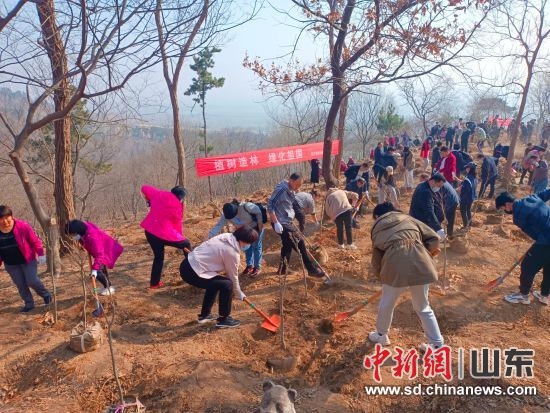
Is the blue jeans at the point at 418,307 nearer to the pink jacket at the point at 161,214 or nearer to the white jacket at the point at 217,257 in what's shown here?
the white jacket at the point at 217,257

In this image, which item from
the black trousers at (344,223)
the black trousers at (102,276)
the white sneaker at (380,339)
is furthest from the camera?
the black trousers at (344,223)

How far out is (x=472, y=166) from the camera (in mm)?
7645

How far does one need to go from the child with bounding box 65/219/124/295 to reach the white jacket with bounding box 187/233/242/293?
44.7 inches

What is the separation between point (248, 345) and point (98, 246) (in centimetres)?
216

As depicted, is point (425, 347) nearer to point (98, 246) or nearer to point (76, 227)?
point (98, 246)

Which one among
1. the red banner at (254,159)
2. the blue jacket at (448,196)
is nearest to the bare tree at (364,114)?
the red banner at (254,159)

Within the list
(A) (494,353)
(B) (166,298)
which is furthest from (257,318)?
(A) (494,353)

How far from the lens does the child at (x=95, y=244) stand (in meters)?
4.35

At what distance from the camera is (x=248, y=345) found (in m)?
4.04

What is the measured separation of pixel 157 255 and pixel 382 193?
5.52 meters

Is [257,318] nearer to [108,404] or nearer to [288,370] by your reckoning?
[288,370]

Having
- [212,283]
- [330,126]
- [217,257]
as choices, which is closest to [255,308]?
[212,283]

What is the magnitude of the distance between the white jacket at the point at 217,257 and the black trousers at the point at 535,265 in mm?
3551

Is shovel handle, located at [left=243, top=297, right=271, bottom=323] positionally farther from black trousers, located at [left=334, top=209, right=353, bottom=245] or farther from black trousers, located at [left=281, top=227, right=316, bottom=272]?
black trousers, located at [left=334, top=209, right=353, bottom=245]
